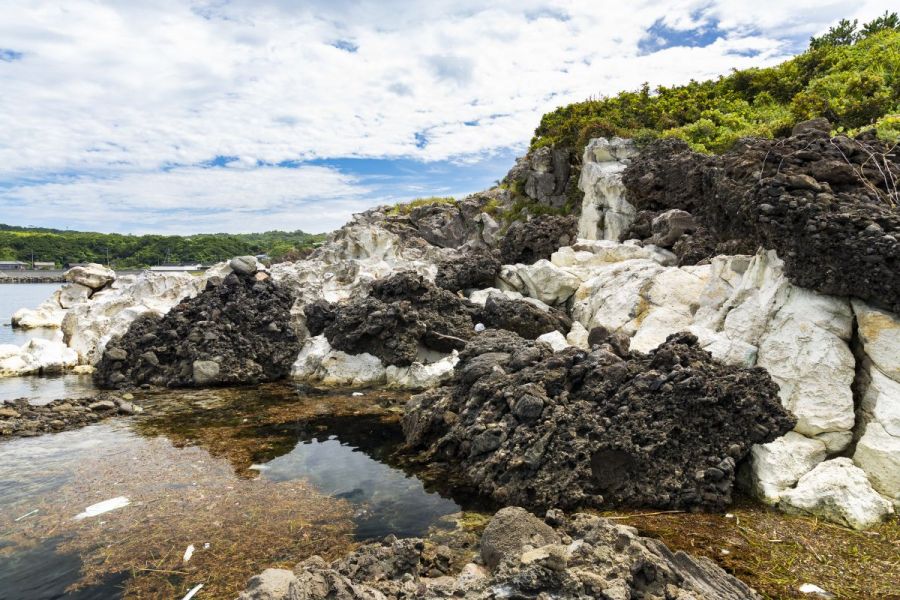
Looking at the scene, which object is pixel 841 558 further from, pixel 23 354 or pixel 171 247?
pixel 171 247

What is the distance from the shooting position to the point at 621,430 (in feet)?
33.4

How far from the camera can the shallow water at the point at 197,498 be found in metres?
7.68

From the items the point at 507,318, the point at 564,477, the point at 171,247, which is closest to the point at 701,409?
the point at 564,477

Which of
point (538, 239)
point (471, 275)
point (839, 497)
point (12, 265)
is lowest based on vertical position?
point (839, 497)

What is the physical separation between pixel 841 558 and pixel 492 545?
5.04 meters

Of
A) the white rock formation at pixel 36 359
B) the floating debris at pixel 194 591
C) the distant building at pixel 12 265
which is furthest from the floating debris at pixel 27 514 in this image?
the distant building at pixel 12 265

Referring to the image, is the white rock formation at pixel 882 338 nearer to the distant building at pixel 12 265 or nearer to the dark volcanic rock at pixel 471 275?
the dark volcanic rock at pixel 471 275

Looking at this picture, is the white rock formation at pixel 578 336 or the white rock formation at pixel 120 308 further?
the white rock formation at pixel 120 308

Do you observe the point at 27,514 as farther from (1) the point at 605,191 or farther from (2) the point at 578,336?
(1) the point at 605,191

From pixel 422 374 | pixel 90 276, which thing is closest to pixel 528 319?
pixel 422 374

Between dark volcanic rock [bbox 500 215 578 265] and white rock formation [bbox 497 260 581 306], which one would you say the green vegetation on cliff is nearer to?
dark volcanic rock [bbox 500 215 578 265]

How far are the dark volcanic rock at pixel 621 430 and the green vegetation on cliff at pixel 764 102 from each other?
69.7ft

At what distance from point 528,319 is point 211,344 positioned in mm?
13871

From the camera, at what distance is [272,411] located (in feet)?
56.4
